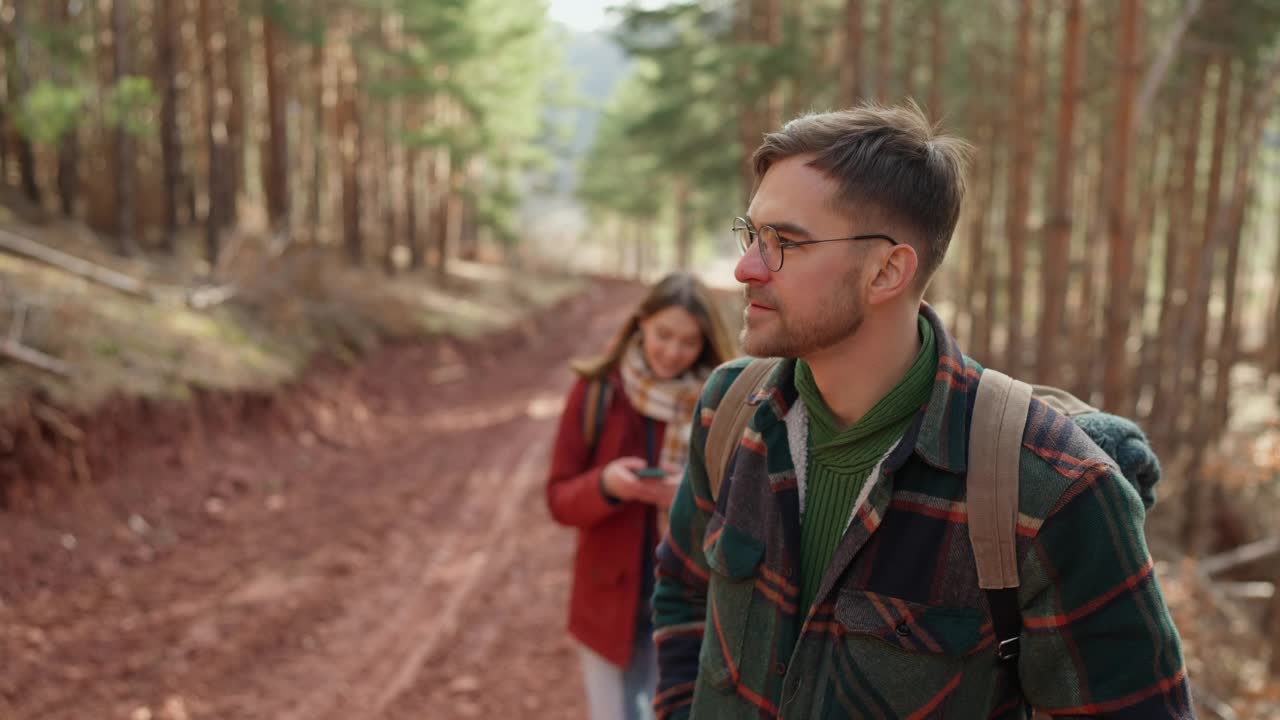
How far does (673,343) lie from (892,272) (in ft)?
5.97

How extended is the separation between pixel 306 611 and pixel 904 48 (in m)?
18.6

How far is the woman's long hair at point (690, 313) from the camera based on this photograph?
3.76 metres

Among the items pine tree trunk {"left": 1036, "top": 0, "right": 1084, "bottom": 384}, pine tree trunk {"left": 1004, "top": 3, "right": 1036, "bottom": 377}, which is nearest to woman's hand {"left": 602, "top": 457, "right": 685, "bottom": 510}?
pine tree trunk {"left": 1036, "top": 0, "right": 1084, "bottom": 384}

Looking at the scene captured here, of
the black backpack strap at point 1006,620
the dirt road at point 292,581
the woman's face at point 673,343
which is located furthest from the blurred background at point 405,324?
the black backpack strap at point 1006,620

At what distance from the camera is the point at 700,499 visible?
2363 millimetres

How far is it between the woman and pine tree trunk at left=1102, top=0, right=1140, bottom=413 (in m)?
7.16

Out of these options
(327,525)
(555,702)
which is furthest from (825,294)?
(327,525)

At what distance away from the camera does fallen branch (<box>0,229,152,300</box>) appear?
35.9ft

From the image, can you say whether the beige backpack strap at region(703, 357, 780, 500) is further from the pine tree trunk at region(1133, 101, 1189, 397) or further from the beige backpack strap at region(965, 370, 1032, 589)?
the pine tree trunk at region(1133, 101, 1189, 397)

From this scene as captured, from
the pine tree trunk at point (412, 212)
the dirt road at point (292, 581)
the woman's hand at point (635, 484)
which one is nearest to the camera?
the woman's hand at point (635, 484)

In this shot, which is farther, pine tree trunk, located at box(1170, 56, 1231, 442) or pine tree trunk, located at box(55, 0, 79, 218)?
pine tree trunk, located at box(55, 0, 79, 218)

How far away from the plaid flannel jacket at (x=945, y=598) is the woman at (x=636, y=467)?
1.58 m

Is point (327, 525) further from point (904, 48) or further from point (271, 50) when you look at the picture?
point (904, 48)

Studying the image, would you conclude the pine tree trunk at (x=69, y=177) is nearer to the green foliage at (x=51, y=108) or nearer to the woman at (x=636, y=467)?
the green foliage at (x=51, y=108)
